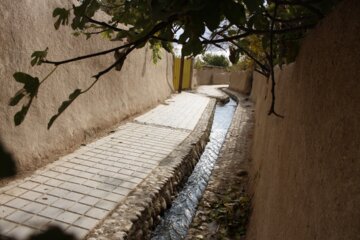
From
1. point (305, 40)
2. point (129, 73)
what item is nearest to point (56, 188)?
point (305, 40)

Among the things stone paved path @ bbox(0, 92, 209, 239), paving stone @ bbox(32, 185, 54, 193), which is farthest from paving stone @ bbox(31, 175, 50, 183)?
paving stone @ bbox(32, 185, 54, 193)

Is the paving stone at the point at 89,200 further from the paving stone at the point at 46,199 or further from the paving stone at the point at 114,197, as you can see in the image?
the paving stone at the point at 46,199

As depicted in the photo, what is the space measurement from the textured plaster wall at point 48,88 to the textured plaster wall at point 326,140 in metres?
3.02

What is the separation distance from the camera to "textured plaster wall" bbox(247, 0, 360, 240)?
977 millimetres

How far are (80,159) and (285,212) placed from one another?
3.29m

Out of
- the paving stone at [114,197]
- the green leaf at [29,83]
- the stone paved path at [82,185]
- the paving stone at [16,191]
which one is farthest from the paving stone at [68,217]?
the green leaf at [29,83]

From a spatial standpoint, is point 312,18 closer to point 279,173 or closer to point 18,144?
point 279,173

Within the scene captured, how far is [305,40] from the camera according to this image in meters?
1.78

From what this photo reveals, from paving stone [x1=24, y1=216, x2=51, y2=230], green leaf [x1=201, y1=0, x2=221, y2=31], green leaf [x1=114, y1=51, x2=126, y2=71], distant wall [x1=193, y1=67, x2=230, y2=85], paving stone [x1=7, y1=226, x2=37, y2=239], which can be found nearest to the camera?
green leaf [x1=201, y1=0, x2=221, y2=31]

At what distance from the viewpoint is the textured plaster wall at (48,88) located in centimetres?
358

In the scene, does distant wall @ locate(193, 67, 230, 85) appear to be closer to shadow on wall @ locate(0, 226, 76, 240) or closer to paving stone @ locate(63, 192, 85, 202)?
paving stone @ locate(63, 192, 85, 202)

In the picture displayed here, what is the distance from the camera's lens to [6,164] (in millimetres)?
3500

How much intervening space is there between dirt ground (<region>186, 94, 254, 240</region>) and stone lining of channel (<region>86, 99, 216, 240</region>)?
1.38ft

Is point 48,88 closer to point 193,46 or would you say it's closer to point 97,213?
point 97,213
